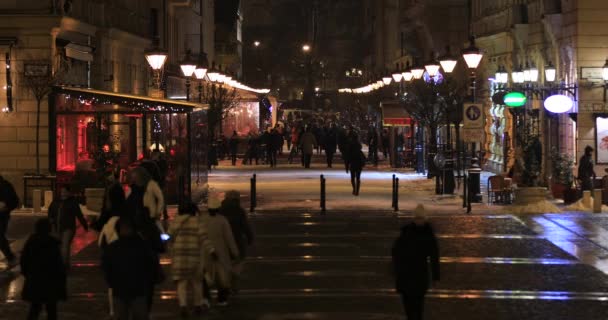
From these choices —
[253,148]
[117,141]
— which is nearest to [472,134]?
[117,141]

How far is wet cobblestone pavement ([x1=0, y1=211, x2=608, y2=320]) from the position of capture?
584 inches

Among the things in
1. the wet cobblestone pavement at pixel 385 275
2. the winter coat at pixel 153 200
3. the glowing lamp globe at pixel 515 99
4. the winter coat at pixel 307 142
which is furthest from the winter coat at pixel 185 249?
the winter coat at pixel 307 142

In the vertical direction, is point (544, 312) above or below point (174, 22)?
below

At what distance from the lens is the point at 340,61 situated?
153 meters

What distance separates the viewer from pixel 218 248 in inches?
581

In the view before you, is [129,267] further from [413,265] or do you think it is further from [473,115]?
[473,115]

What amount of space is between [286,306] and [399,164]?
Answer: 38490mm

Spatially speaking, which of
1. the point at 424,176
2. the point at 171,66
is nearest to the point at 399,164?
the point at 424,176

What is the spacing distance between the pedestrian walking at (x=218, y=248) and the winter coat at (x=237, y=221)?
617 millimetres

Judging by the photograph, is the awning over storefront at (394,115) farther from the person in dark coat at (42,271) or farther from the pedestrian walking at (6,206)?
the person in dark coat at (42,271)

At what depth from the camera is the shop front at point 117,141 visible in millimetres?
29469

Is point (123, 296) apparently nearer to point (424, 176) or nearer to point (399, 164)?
point (424, 176)

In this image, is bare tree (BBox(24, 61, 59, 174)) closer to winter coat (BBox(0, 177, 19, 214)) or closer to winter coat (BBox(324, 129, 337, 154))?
winter coat (BBox(0, 177, 19, 214))

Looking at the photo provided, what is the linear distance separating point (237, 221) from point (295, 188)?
888 inches
